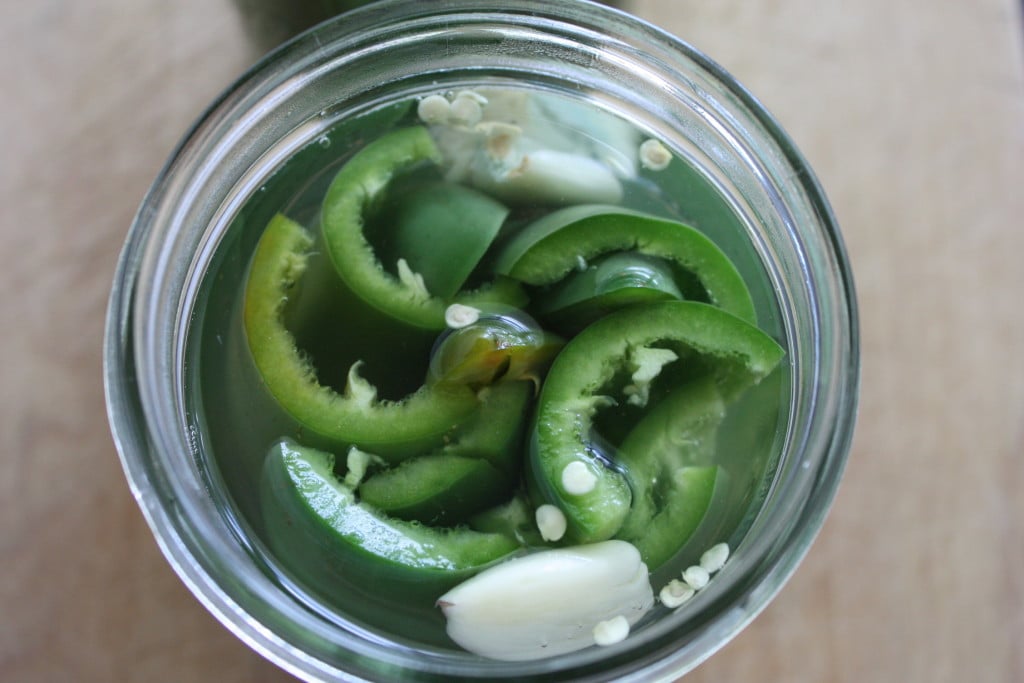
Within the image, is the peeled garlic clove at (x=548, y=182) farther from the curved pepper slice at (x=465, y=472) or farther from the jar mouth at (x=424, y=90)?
the curved pepper slice at (x=465, y=472)

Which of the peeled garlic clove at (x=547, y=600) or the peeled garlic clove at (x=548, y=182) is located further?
the peeled garlic clove at (x=548, y=182)

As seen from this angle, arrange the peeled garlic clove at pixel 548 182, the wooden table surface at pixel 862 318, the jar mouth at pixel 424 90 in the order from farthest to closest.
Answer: the wooden table surface at pixel 862 318 → the peeled garlic clove at pixel 548 182 → the jar mouth at pixel 424 90

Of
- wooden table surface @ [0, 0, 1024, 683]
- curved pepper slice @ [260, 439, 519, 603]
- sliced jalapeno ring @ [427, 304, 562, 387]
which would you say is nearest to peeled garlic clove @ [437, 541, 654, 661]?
curved pepper slice @ [260, 439, 519, 603]

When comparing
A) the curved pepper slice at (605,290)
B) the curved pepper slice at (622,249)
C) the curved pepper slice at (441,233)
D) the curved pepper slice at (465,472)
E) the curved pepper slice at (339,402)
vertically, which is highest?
the curved pepper slice at (441,233)

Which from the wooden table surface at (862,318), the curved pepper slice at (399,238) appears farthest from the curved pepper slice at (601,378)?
the wooden table surface at (862,318)

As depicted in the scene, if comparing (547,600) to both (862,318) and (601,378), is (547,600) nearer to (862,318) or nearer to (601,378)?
(601,378)

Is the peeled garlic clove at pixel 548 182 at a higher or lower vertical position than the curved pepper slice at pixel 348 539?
higher

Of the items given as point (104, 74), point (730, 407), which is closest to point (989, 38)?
point (730, 407)

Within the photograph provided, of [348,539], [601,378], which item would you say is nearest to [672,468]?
[601,378]
